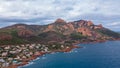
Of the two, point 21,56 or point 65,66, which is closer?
point 65,66

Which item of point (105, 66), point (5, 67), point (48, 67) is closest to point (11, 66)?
point (5, 67)

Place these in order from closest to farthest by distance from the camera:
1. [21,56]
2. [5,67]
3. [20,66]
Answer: [5,67] → [20,66] → [21,56]

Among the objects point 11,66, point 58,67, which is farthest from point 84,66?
point 11,66

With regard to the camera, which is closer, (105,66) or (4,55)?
(105,66)

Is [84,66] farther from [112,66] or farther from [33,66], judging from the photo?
[33,66]

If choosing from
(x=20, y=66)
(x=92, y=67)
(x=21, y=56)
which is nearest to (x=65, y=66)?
(x=92, y=67)

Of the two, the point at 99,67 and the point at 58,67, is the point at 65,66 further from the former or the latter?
the point at 99,67

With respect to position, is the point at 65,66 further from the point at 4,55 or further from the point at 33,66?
the point at 4,55

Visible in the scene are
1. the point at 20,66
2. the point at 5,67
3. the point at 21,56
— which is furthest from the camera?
the point at 21,56
